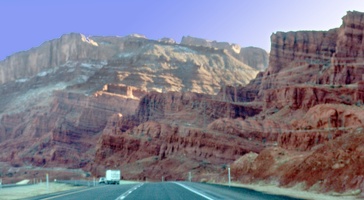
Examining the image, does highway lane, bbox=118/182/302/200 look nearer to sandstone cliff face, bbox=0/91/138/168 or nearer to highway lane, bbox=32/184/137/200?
highway lane, bbox=32/184/137/200

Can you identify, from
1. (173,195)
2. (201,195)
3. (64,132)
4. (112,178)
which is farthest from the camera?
(64,132)

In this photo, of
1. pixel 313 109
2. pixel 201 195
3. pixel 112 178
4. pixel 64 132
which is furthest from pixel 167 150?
pixel 201 195

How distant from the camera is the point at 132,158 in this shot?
118 metres

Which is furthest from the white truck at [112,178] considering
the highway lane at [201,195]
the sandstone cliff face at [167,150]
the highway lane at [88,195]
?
the highway lane at [201,195]

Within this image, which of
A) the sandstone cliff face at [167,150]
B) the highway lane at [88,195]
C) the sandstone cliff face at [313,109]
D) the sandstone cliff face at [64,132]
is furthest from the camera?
the sandstone cliff face at [64,132]

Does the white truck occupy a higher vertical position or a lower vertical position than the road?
lower

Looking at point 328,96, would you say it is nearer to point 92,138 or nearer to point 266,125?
point 266,125

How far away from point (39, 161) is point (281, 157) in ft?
337

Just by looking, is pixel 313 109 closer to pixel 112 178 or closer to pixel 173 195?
pixel 112 178

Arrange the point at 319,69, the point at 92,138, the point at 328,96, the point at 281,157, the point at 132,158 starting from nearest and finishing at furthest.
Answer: the point at 281,157, the point at 328,96, the point at 132,158, the point at 319,69, the point at 92,138

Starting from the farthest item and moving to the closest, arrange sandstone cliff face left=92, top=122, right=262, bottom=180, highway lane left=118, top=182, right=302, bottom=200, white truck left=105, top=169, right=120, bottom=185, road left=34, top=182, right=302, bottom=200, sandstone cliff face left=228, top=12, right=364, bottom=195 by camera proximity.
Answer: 1. sandstone cliff face left=92, top=122, right=262, bottom=180
2. white truck left=105, top=169, right=120, bottom=185
3. sandstone cliff face left=228, top=12, right=364, bottom=195
4. road left=34, top=182, right=302, bottom=200
5. highway lane left=118, top=182, right=302, bottom=200

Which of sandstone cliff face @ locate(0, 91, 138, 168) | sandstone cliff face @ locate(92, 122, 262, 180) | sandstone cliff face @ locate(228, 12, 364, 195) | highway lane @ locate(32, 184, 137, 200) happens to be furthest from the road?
sandstone cliff face @ locate(0, 91, 138, 168)

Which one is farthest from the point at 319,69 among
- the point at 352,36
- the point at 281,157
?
the point at 281,157

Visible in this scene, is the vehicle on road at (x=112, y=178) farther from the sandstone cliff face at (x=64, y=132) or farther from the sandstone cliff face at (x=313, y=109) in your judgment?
the sandstone cliff face at (x=64, y=132)
